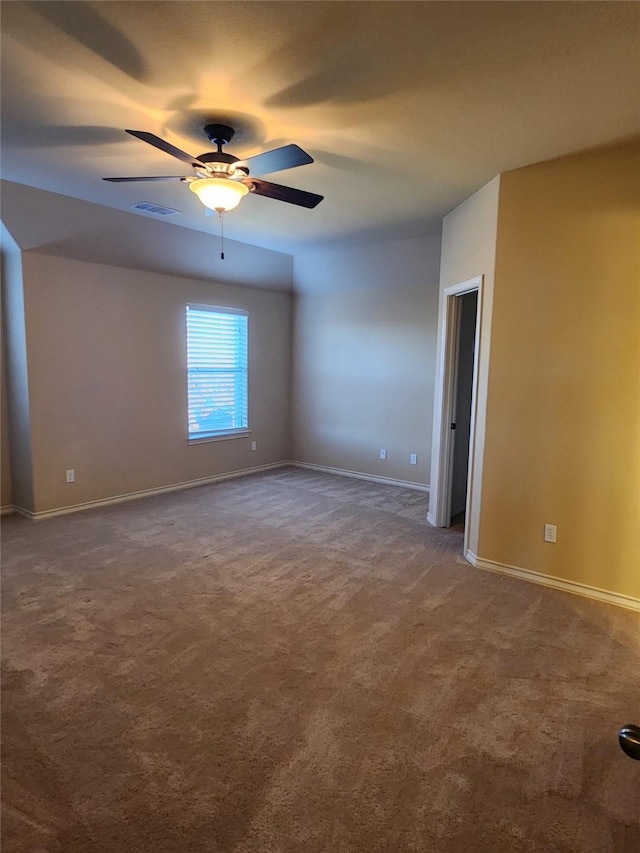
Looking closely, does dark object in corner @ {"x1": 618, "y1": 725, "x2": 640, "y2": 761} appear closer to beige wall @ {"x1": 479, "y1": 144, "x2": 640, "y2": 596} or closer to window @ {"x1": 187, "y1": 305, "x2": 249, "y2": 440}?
beige wall @ {"x1": 479, "y1": 144, "x2": 640, "y2": 596}

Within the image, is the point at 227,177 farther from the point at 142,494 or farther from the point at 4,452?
the point at 142,494

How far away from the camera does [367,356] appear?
19.7 ft

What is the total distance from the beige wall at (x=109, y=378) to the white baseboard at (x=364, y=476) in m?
1.17

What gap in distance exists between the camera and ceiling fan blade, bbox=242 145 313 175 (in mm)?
2346

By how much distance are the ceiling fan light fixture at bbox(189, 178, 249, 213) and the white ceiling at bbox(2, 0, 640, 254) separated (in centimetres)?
35

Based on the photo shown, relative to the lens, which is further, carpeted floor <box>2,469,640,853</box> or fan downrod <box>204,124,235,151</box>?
fan downrod <box>204,124,235,151</box>

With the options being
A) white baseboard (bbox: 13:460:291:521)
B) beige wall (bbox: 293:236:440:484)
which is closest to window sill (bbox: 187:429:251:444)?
white baseboard (bbox: 13:460:291:521)

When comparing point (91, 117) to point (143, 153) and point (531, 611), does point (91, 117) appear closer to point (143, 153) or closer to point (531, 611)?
point (143, 153)

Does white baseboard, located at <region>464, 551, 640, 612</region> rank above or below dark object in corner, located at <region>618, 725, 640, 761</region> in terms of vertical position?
below

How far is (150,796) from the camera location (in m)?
1.66

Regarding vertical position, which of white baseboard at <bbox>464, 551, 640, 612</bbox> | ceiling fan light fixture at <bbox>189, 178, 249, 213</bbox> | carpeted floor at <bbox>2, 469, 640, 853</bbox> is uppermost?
ceiling fan light fixture at <bbox>189, 178, 249, 213</bbox>

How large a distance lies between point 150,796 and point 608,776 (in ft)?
5.41

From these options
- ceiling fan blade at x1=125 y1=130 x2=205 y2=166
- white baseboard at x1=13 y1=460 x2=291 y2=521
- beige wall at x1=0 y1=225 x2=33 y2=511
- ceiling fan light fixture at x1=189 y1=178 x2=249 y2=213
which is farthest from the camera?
white baseboard at x1=13 y1=460 x2=291 y2=521

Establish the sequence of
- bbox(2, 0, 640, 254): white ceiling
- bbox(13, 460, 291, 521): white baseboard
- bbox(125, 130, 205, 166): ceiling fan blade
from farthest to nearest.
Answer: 1. bbox(13, 460, 291, 521): white baseboard
2. bbox(125, 130, 205, 166): ceiling fan blade
3. bbox(2, 0, 640, 254): white ceiling
